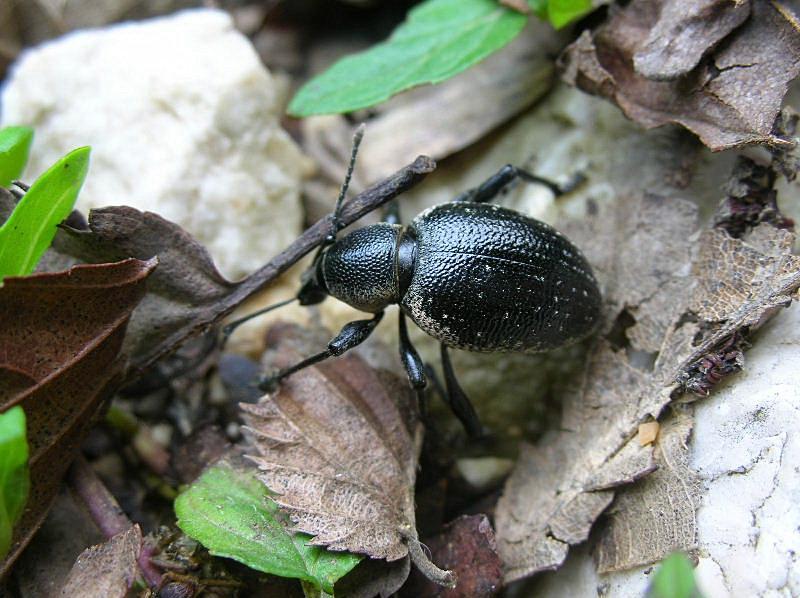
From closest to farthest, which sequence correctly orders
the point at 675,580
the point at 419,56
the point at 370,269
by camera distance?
the point at 675,580, the point at 370,269, the point at 419,56

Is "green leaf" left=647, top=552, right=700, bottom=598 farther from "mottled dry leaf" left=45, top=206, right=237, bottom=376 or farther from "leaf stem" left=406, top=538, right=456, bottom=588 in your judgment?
"mottled dry leaf" left=45, top=206, right=237, bottom=376

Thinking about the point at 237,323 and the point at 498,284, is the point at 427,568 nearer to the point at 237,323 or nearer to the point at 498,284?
the point at 498,284

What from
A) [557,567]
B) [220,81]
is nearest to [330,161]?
[220,81]

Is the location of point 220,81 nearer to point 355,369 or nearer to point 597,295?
point 355,369

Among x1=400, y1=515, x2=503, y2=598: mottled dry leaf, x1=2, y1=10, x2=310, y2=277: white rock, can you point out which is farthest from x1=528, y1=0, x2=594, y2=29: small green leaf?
x1=400, y1=515, x2=503, y2=598: mottled dry leaf

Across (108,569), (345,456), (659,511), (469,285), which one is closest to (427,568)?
(345,456)

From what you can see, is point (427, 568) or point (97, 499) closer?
point (427, 568)
